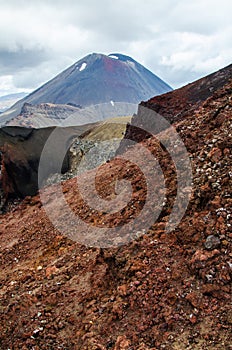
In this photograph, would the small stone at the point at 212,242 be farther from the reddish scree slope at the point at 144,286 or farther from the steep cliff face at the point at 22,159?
the steep cliff face at the point at 22,159

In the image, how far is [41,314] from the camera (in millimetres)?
5082

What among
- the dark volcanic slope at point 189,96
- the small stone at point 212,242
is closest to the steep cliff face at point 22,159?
the dark volcanic slope at point 189,96

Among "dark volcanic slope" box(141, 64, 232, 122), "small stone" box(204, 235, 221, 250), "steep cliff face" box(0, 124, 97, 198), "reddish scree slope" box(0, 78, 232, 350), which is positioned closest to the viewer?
"reddish scree slope" box(0, 78, 232, 350)

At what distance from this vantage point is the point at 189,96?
19.5 meters

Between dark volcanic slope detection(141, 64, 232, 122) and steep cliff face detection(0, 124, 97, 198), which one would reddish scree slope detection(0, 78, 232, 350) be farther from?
dark volcanic slope detection(141, 64, 232, 122)

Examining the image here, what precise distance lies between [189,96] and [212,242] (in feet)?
52.5

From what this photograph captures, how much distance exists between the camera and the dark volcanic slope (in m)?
18.3

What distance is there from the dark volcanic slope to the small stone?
13053mm

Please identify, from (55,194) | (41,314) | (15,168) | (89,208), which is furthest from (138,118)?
(41,314)

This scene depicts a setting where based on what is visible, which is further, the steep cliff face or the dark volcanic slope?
the dark volcanic slope

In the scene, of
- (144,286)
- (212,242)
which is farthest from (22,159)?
(212,242)

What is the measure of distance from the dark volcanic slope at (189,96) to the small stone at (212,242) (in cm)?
1305

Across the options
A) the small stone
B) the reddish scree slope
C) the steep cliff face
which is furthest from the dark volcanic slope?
the small stone

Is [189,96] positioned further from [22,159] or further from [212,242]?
[212,242]
